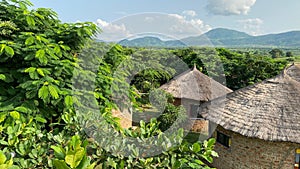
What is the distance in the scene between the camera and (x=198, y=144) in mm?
2766

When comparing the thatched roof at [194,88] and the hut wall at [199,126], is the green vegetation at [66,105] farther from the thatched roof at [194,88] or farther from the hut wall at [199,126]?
the thatched roof at [194,88]

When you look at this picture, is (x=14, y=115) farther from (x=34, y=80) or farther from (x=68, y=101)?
(x=68, y=101)

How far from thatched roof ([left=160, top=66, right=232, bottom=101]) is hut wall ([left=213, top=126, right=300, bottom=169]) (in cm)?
631

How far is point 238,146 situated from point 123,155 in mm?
6445

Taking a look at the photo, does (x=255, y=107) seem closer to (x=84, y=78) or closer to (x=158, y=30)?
(x=158, y=30)

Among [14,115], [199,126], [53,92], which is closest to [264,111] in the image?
[199,126]

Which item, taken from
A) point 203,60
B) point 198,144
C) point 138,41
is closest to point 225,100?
point 138,41

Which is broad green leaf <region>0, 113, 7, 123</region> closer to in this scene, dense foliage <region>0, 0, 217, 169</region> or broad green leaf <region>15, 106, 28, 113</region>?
dense foliage <region>0, 0, 217, 169</region>

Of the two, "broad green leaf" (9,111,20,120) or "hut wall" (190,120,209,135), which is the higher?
"broad green leaf" (9,111,20,120)

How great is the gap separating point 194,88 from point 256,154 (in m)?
7.81

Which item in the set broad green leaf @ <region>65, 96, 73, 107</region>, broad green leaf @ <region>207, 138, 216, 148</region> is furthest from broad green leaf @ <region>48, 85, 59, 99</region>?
broad green leaf @ <region>207, 138, 216, 148</region>

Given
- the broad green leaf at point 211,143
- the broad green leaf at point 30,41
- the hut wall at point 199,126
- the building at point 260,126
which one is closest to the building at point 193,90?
the hut wall at point 199,126

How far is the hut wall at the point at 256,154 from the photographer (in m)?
7.44

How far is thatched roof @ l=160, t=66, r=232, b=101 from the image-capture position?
14.9 m
